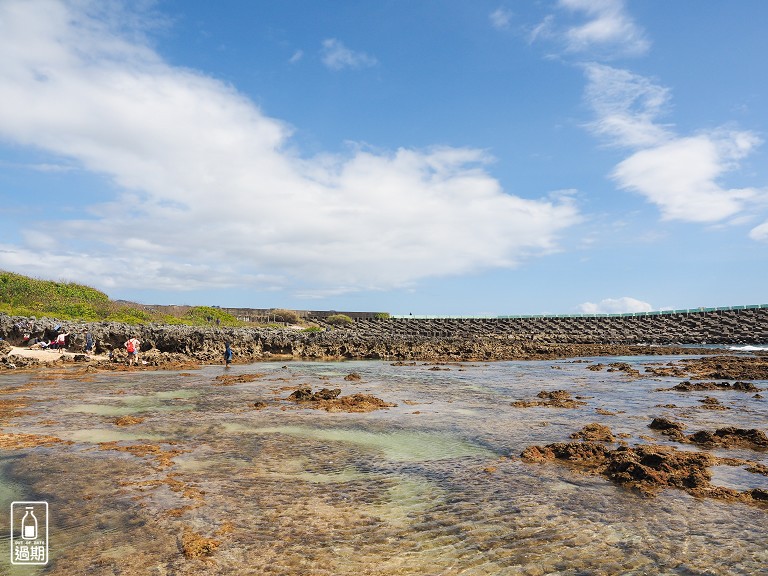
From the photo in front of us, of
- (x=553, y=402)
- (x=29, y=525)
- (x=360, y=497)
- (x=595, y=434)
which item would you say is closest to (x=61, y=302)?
(x=553, y=402)

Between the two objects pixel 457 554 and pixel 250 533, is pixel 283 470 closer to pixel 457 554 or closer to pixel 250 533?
pixel 250 533

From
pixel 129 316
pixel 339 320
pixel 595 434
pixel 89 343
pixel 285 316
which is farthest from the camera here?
pixel 339 320

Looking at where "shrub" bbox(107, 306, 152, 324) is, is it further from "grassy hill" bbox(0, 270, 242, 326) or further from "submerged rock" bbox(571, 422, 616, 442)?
"submerged rock" bbox(571, 422, 616, 442)

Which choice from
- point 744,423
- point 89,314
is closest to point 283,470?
point 744,423

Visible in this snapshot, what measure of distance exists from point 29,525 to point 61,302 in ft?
182

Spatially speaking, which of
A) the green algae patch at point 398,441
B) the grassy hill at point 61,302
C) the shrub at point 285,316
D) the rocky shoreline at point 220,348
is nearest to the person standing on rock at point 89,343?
the rocky shoreline at point 220,348

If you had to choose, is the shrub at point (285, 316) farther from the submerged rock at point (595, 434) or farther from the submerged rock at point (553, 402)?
the submerged rock at point (595, 434)

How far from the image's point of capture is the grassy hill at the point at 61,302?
48156mm

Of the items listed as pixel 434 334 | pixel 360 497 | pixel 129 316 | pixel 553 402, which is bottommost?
pixel 553 402

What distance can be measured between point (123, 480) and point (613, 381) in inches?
856

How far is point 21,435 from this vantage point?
10844mm

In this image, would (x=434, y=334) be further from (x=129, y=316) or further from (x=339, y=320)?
(x=129, y=316)

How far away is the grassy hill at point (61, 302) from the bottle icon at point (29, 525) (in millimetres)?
45419

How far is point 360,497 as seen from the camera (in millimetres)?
7402
